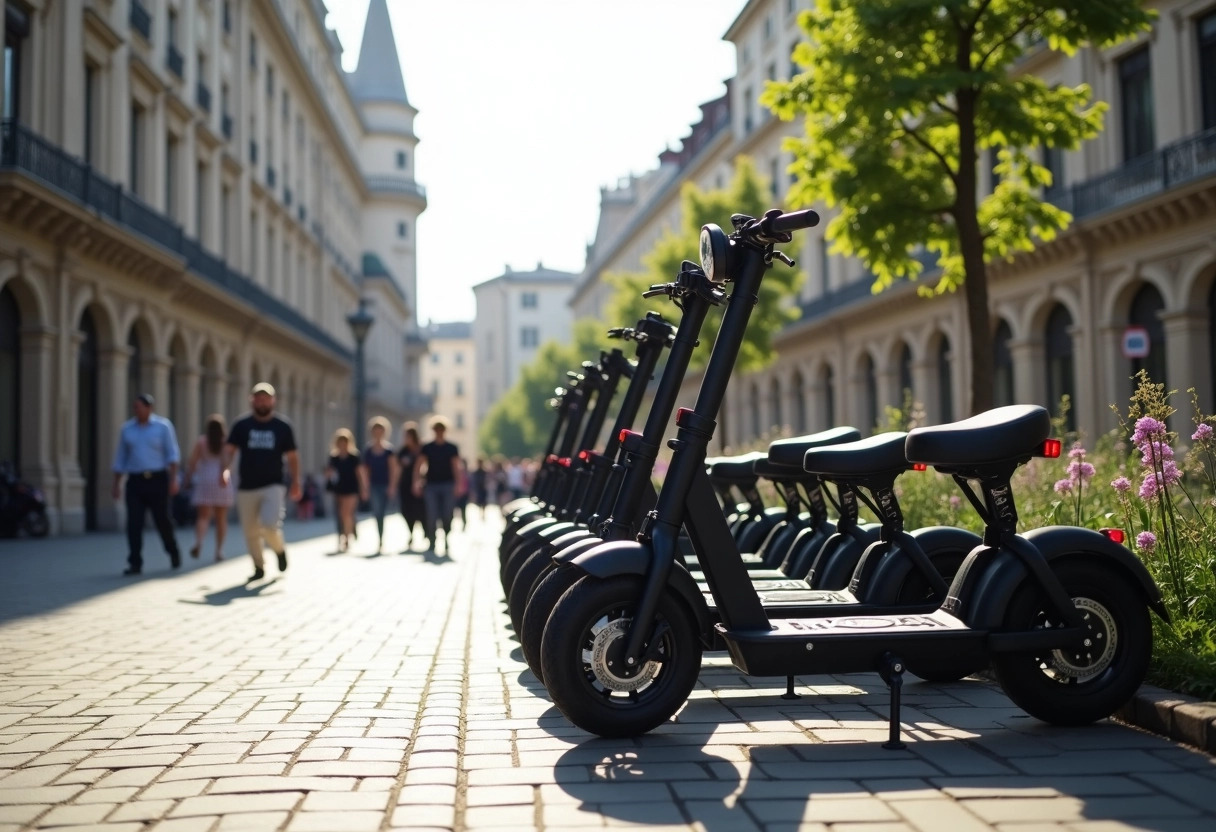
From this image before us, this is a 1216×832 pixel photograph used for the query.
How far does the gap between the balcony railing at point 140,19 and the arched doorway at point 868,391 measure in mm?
23017

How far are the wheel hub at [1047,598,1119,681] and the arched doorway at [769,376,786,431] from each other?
45.6 meters

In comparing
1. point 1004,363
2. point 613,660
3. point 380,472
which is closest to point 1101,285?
point 1004,363

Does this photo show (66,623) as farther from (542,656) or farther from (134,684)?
(542,656)

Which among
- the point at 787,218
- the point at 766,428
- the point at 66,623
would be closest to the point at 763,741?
the point at 787,218

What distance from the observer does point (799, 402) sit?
4841 cm

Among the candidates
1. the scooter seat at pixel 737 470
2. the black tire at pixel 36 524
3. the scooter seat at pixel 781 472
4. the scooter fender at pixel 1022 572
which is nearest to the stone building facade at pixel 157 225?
the black tire at pixel 36 524

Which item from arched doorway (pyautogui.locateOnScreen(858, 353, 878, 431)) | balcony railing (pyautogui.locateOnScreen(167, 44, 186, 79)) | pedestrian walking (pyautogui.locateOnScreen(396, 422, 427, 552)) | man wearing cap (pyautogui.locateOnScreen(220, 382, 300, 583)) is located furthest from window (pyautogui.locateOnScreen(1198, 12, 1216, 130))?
balcony railing (pyautogui.locateOnScreen(167, 44, 186, 79))

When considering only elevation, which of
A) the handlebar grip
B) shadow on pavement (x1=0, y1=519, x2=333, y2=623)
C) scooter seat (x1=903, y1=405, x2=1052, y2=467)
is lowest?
shadow on pavement (x1=0, y1=519, x2=333, y2=623)

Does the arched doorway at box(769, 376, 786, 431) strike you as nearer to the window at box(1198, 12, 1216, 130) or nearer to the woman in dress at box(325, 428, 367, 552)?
the window at box(1198, 12, 1216, 130)

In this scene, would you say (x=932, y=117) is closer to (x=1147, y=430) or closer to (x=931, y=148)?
(x=931, y=148)

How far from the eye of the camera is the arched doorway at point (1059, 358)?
28.7m

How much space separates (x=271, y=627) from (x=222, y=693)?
9.67 feet

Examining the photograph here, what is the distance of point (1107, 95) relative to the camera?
87.8 feet

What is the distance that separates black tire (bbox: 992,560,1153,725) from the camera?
16.4 feet
